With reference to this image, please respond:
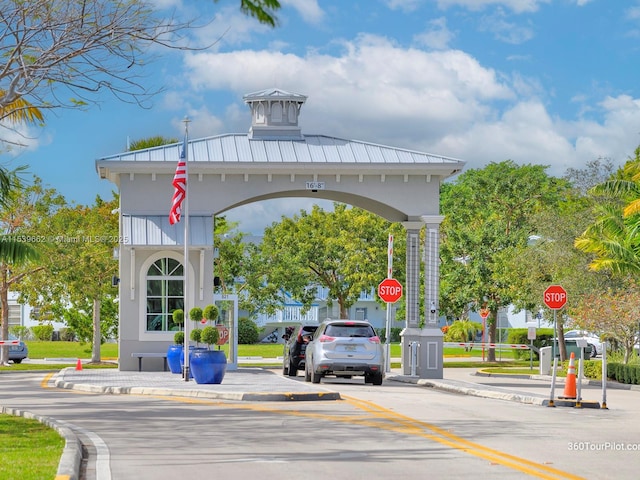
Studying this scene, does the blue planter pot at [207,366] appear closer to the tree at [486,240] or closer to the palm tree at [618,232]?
the palm tree at [618,232]

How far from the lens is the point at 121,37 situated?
691 inches

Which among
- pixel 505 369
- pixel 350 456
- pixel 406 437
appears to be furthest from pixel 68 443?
pixel 505 369

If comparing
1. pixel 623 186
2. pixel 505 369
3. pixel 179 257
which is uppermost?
pixel 623 186

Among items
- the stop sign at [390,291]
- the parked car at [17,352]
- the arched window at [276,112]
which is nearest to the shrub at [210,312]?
the arched window at [276,112]

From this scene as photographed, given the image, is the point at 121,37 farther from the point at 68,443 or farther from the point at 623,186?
the point at 623,186

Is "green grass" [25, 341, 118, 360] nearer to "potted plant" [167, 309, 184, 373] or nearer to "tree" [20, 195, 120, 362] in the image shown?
"tree" [20, 195, 120, 362]

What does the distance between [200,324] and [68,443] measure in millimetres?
20673

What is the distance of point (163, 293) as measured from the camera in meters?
34.4

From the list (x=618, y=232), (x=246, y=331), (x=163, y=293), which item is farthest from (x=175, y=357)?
(x=246, y=331)

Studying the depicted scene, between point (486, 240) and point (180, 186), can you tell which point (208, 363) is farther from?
point (486, 240)

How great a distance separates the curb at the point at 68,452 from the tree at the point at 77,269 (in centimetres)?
2490

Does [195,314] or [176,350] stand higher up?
[195,314]

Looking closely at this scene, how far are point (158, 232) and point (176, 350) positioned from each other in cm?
372

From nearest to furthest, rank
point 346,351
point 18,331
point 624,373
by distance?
point 346,351, point 624,373, point 18,331
